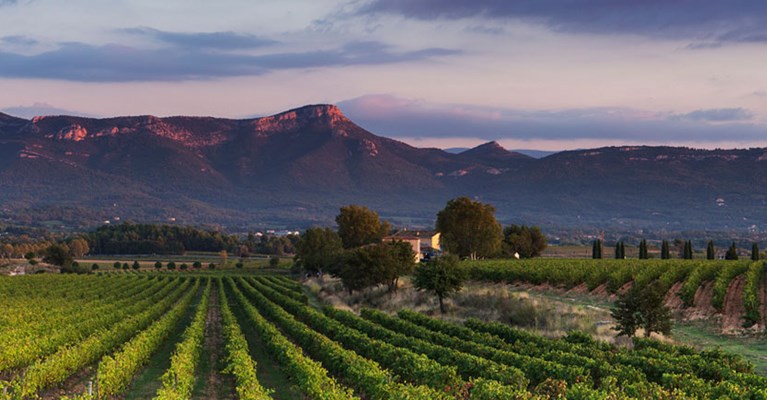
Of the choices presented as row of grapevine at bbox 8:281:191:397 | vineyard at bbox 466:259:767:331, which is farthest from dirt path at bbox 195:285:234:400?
vineyard at bbox 466:259:767:331

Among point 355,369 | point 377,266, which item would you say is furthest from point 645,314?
point 377,266

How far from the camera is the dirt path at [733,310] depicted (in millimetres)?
36938

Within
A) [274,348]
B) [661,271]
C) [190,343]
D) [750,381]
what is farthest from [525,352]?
[661,271]

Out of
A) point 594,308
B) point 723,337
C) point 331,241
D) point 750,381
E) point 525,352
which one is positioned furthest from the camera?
point 331,241

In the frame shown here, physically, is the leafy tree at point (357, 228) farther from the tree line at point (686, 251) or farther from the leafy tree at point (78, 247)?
the leafy tree at point (78, 247)

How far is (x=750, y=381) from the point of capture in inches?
868

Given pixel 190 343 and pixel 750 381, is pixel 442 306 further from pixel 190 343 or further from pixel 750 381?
pixel 750 381

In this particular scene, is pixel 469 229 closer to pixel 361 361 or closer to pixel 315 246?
pixel 315 246

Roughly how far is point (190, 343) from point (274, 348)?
11.0 feet

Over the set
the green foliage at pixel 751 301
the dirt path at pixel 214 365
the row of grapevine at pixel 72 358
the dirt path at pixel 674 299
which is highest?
the green foliage at pixel 751 301

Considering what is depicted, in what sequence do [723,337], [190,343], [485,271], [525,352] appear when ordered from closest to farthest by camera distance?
1. [525,352]
2. [190,343]
3. [723,337]
4. [485,271]

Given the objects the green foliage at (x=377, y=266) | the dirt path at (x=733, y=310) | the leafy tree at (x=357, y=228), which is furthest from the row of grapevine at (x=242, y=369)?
the leafy tree at (x=357, y=228)

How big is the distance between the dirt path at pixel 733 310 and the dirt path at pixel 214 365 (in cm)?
2226

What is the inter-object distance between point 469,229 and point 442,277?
40662mm
